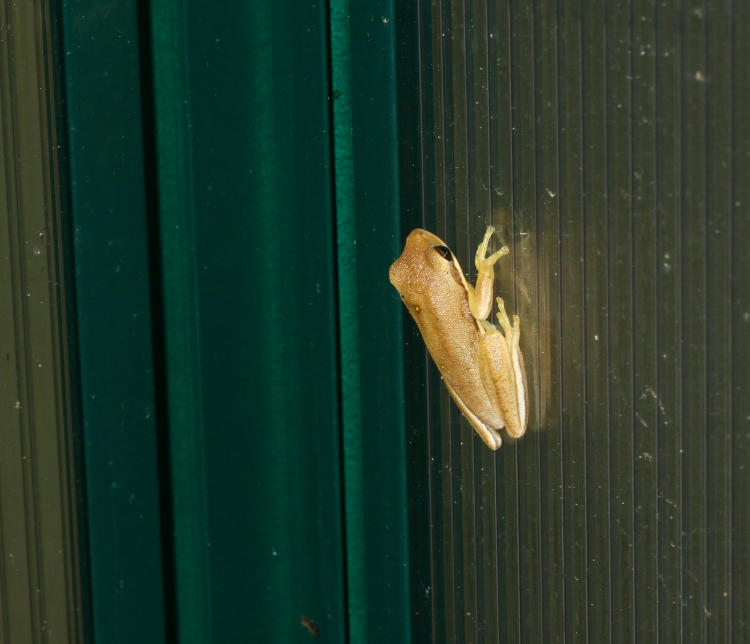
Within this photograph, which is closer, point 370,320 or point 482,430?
point 482,430

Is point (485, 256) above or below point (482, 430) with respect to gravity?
above

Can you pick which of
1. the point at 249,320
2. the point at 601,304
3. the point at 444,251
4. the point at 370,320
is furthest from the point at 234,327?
the point at 601,304

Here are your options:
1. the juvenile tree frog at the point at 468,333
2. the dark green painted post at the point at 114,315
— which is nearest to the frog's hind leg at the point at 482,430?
the juvenile tree frog at the point at 468,333

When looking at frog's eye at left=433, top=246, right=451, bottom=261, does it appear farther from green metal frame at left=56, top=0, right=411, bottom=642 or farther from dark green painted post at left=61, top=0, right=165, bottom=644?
dark green painted post at left=61, top=0, right=165, bottom=644

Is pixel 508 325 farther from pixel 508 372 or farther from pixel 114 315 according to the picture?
pixel 114 315

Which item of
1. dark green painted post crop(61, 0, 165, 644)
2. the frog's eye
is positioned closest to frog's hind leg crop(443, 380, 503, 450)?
the frog's eye

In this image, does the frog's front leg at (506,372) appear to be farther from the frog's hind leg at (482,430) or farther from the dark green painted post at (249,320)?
the dark green painted post at (249,320)

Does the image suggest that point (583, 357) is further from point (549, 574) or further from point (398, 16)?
point (398, 16)

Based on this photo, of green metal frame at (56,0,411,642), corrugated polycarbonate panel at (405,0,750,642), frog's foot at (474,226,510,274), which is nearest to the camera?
corrugated polycarbonate panel at (405,0,750,642)
